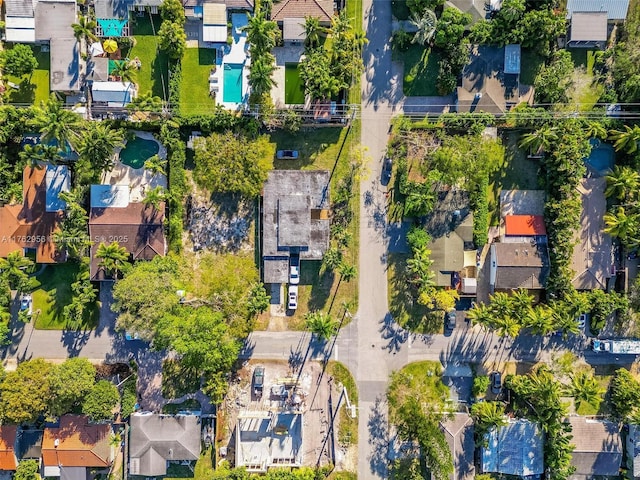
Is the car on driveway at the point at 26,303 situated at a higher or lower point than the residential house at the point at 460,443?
higher

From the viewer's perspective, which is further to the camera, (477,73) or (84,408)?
(477,73)

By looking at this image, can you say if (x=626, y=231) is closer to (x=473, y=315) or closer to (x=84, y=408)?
(x=473, y=315)

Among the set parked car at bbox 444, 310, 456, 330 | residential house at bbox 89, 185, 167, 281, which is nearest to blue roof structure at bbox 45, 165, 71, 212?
residential house at bbox 89, 185, 167, 281

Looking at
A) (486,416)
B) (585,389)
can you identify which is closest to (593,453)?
(585,389)

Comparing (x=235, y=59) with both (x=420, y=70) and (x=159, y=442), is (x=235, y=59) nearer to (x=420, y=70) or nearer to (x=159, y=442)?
(x=420, y=70)

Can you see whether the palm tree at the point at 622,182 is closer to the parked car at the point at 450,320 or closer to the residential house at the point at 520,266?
the residential house at the point at 520,266

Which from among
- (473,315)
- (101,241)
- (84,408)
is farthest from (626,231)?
(84,408)

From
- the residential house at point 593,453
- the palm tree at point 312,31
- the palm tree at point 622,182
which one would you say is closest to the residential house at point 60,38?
the palm tree at point 312,31

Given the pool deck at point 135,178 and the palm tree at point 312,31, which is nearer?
the palm tree at point 312,31
